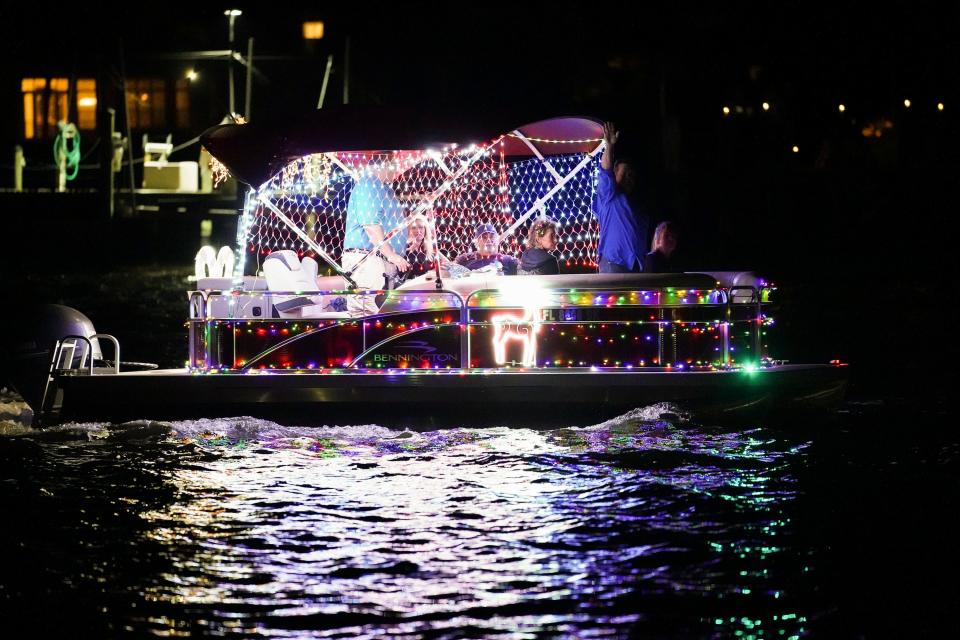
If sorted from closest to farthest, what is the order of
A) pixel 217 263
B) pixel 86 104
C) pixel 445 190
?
pixel 445 190 < pixel 217 263 < pixel 86 104

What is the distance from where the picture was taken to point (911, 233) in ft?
91.4

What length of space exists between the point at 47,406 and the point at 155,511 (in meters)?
2.51

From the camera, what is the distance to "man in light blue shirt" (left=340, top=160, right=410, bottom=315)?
9.84m

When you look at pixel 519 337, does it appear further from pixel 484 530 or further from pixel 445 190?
pixel 484 530

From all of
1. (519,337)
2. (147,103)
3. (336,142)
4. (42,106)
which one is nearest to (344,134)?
(336,142)

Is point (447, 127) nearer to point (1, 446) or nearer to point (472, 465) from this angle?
point (472, 465)

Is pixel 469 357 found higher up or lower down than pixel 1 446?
higher up

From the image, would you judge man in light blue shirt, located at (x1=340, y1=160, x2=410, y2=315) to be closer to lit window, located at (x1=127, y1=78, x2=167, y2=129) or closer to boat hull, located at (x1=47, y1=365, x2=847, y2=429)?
boat hull, located at (x1=47, y1=365, x2=847, y2=429)

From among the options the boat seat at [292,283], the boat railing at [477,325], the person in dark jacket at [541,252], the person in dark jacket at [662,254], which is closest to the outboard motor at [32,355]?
the boat railing at [477,325]

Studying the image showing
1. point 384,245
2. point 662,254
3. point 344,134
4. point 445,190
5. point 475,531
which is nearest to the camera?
point 475,531

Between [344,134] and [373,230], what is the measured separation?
953 millimetres

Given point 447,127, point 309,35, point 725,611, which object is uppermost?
point 309,35

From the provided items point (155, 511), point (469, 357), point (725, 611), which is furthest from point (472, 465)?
point (725, 611)

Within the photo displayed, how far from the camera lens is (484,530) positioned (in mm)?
7250
